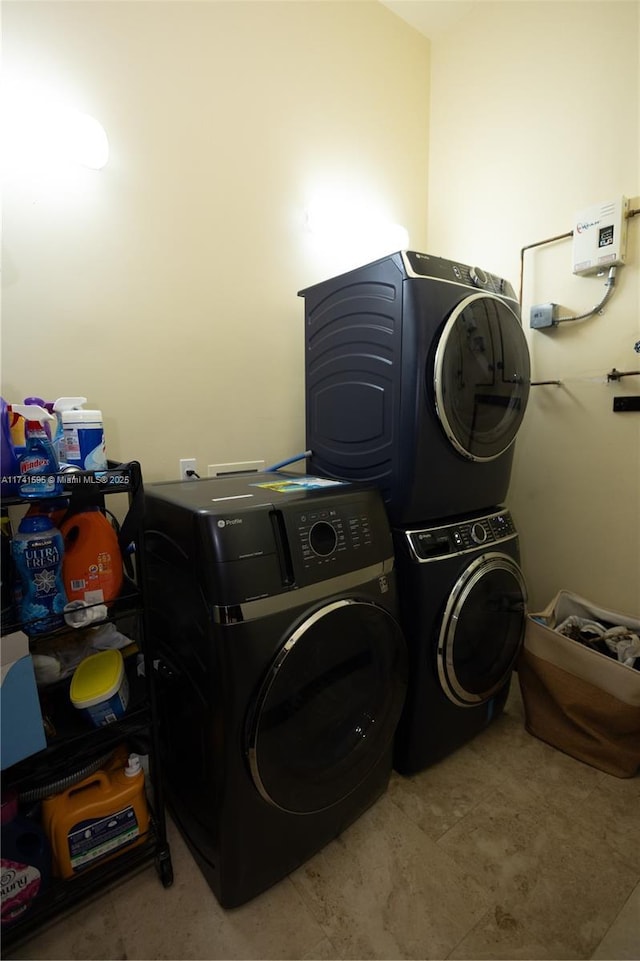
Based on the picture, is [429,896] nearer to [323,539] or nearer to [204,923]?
[204,923]

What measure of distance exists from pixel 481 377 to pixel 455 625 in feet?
2.50

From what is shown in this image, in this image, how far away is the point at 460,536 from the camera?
132 cm

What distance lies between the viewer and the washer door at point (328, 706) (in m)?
0.89

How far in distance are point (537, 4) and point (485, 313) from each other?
4.88ft

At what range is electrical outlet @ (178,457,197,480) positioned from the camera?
1.50 m

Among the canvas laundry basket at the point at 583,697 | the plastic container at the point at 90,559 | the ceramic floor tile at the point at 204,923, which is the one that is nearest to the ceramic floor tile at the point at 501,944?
the ceramic floor tile at the point at 204,923

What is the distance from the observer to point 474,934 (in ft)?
3.11

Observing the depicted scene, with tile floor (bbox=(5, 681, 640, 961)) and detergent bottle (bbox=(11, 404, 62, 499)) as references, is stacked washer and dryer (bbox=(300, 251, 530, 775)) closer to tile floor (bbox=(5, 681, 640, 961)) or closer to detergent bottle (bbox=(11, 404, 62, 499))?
tile floor (bbox=(5, 681, 640, 961))

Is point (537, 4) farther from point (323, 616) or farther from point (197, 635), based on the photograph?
point (197, 635)

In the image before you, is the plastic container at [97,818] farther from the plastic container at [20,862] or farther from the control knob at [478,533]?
the control knob at [478,533]

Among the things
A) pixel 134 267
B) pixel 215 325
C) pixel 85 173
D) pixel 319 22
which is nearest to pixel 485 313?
pixel 215 325

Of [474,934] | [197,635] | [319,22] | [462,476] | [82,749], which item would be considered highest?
[319,22]

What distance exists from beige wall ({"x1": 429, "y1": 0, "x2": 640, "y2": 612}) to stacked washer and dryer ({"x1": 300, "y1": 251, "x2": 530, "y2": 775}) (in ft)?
1.33

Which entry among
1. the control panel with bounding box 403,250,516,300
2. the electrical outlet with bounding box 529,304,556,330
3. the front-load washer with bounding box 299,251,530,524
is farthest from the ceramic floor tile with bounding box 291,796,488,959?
the electrical outlet with bounding box 529,304,556,330
